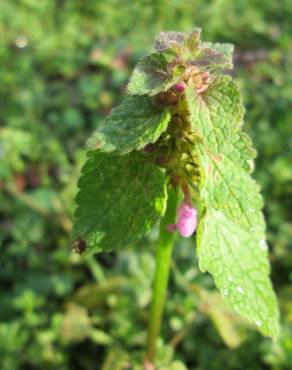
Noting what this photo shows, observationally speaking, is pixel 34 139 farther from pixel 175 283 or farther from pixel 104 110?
pixel 175 283

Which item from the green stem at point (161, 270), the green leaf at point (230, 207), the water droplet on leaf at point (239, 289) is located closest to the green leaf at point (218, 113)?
the green leaf at point (230, 207)

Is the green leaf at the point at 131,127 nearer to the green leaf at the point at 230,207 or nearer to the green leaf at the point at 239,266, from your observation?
the green leaf at the point at 230,207

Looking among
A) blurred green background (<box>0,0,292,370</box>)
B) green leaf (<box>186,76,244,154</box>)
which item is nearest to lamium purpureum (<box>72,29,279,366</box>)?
green leaf (<box>186,76,244,154</box>)

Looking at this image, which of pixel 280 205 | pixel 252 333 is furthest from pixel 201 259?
pixel 280 205

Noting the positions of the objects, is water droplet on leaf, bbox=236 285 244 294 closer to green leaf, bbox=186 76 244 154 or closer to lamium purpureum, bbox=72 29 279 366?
lamium purpureum, bbox=72 29 279 366

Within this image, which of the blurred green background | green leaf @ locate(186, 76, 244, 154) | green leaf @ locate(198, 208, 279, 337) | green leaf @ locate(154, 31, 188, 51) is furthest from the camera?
the blurred green background

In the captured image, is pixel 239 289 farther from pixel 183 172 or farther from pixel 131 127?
pixel 131 127

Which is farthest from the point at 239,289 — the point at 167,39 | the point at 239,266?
the point at 167,39
